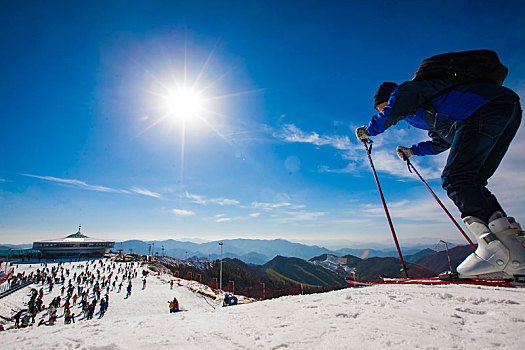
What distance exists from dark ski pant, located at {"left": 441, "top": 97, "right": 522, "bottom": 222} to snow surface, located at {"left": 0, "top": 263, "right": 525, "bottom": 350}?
3.04 feet

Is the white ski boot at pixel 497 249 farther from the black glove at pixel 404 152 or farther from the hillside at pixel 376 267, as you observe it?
the hillside at pixel 376 267

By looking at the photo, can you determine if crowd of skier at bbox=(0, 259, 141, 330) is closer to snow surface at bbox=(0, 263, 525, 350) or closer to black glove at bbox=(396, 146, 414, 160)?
snow surface at bbox=(0, 263, 525, 350)

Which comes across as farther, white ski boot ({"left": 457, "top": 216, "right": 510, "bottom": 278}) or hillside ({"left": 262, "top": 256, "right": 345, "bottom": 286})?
hillside ({"left": 262, "top": 256, "right": 345, "bottom": 286})

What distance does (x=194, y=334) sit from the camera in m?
2.23

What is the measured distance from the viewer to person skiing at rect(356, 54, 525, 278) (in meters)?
2.24

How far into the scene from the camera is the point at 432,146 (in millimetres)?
3680

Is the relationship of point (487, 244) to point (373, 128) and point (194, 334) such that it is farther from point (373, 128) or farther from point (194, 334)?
point (194, 334)

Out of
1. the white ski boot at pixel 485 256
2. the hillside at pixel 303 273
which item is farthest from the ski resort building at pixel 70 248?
the white ski boot at pixel 485 256

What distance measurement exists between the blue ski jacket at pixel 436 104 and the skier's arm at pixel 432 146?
436mm

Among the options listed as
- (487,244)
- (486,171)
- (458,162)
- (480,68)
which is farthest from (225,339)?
(480,68)

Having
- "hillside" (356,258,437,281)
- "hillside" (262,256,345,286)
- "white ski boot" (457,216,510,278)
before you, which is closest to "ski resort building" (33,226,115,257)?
"hillside" (262,256,345,286)

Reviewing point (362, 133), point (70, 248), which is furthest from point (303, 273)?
point (362, 133)

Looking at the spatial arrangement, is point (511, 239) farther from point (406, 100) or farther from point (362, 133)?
point (362, 133)

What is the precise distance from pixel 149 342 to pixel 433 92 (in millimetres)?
3946
